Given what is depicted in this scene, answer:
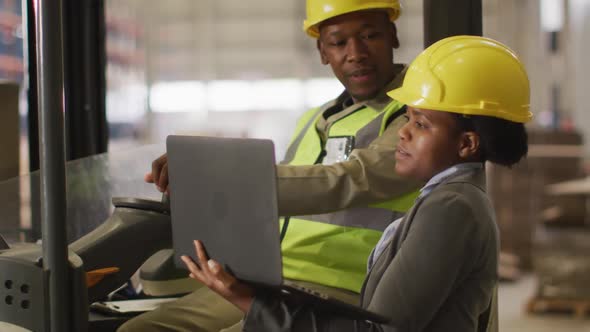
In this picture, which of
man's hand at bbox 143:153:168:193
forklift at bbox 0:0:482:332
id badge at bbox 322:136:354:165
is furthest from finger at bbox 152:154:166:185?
id badge at bbox 322:136:354:165

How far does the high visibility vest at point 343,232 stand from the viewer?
86.9 inches

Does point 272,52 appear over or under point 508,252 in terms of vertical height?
over

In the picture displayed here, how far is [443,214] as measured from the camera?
1.51 m

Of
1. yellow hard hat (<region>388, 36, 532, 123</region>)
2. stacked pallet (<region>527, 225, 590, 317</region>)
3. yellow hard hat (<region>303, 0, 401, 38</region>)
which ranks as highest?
yellow hard hat (<region>303, 0, 401, 38</region>)

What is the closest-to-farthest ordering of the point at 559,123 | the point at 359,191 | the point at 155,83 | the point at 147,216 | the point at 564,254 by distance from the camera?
the point at 359,191 → the point at 147,216 → the point at 564,254 → the point at 559,123 → the point at 155,83

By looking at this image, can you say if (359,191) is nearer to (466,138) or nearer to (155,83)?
(466,138)

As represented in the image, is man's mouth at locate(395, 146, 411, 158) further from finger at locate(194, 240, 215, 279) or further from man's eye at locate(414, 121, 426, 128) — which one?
finger at locate(194, 240, 215, 279)

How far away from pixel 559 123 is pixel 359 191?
903 cm

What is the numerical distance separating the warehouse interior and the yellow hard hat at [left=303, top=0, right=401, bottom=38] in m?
0.10

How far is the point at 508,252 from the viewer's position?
27.2 ft

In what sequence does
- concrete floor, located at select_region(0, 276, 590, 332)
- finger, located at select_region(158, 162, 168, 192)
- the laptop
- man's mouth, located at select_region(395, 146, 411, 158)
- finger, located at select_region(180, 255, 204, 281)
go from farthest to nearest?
concrete floor, located at select_region(0, 276, 590, 332) < finger, located at select_region(158, 162, 168, 192) < man's mouth, located at select_region(395, 146, 411, 158) < finger, located at select_region(180, 255, 204, 281) < the laptop

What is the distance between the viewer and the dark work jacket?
149 cm

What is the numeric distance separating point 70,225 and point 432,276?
1153mm

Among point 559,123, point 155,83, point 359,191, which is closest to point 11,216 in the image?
point 359,191
